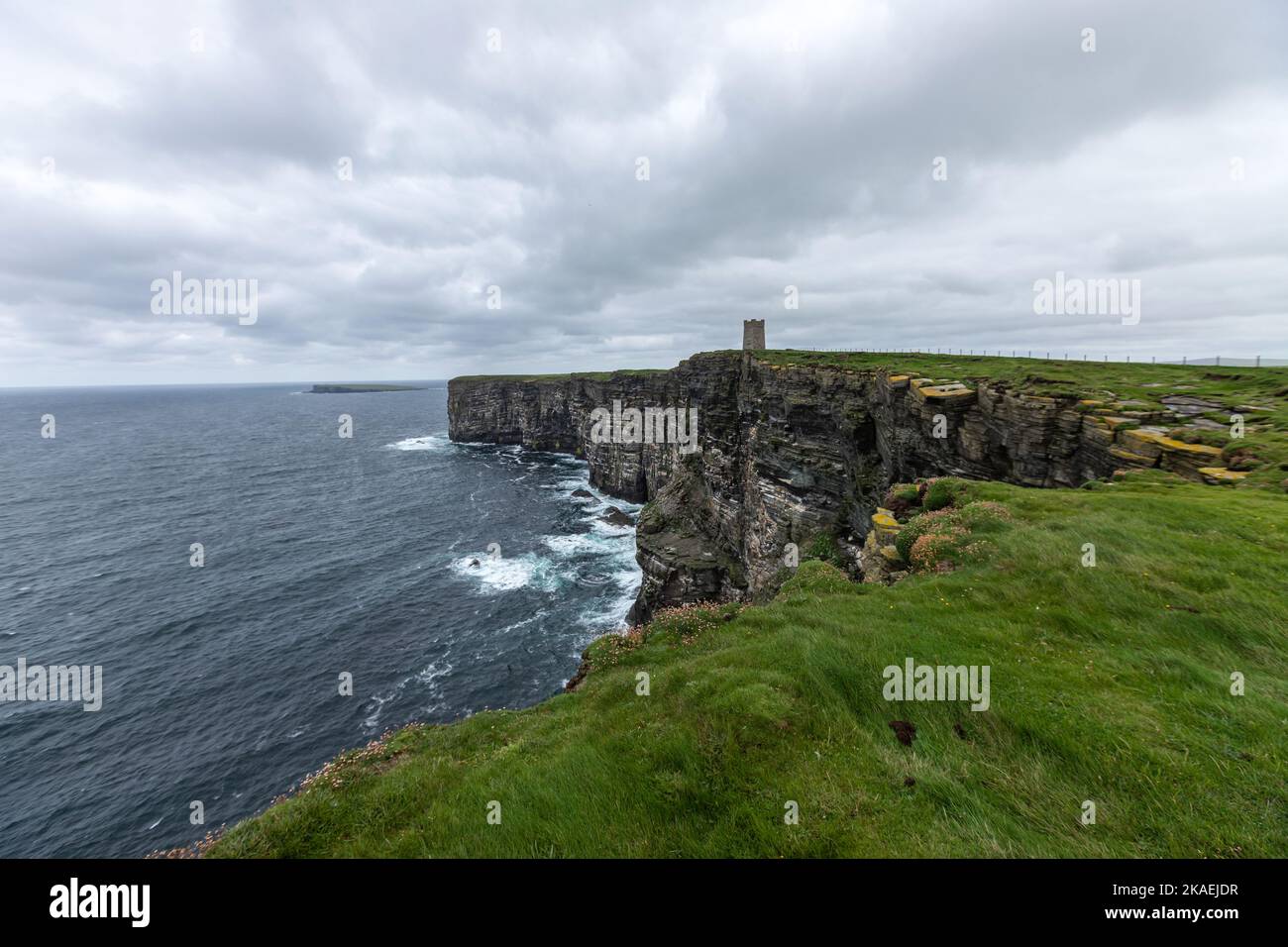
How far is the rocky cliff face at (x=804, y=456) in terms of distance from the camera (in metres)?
22.6

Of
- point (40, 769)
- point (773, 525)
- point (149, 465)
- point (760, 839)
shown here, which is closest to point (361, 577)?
point (40, 769)

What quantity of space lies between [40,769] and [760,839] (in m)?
49.2

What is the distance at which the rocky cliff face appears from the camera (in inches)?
888

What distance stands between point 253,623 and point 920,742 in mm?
58236

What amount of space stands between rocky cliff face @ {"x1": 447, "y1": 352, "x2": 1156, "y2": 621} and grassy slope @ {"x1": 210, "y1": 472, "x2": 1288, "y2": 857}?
937 centimetres

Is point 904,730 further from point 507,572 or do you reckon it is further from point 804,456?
point 507,572

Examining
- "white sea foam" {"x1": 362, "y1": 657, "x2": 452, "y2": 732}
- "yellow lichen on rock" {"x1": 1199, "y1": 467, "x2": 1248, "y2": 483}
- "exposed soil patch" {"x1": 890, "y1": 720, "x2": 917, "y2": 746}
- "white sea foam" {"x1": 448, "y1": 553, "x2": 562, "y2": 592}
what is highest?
"yellow lichen on rock" {"x1": 1199, "y1": 467, "x2": 1248, "y2": 483}

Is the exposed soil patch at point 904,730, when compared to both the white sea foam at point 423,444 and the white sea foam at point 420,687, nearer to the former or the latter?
the white sea foam at point 420,687

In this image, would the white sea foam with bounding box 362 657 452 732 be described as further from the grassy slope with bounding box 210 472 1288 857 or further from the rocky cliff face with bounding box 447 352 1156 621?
the grassy slope with bounding box 210 472 1288 857

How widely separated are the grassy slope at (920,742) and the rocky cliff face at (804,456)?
9374 mm

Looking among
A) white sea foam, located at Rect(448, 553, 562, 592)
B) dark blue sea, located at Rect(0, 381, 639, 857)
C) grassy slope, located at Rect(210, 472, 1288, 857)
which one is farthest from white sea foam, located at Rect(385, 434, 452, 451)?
grassy slope, located at Rect(210, 472, 1288, 857)

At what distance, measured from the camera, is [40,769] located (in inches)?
1221
